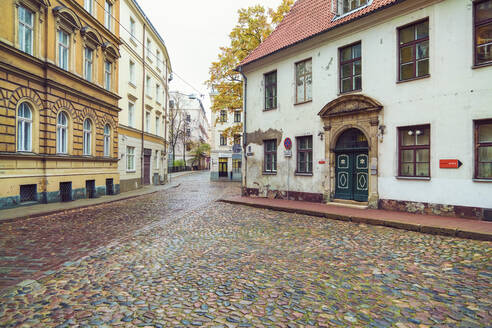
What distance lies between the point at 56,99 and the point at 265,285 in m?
13.5

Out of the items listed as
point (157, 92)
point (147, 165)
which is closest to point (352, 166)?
point (147, 165)

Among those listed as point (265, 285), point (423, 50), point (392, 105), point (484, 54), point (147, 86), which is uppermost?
point (147, 86)

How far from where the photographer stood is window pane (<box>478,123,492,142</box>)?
363 inches

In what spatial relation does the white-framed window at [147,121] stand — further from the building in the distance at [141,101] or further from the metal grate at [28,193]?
the metal grate at [28,193]

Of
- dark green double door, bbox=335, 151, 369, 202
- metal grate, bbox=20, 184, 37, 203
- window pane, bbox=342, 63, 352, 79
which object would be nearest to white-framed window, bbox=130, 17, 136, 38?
metal grate, bbox=20, 184, 37, 203

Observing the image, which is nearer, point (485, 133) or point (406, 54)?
point (485, 133)

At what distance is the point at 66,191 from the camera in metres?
14.8

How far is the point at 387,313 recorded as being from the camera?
354cm

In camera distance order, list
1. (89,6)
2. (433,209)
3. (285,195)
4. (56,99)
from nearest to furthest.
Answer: (433,209), (56,99), (285,195), (89,6)

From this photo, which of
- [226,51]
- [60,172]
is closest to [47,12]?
[60,172]

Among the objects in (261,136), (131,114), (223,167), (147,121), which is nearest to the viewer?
(261,136)

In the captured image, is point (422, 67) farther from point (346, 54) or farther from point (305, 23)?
point (305, 23)

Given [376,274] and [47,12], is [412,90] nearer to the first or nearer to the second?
[376,274]

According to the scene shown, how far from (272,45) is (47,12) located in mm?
10439
